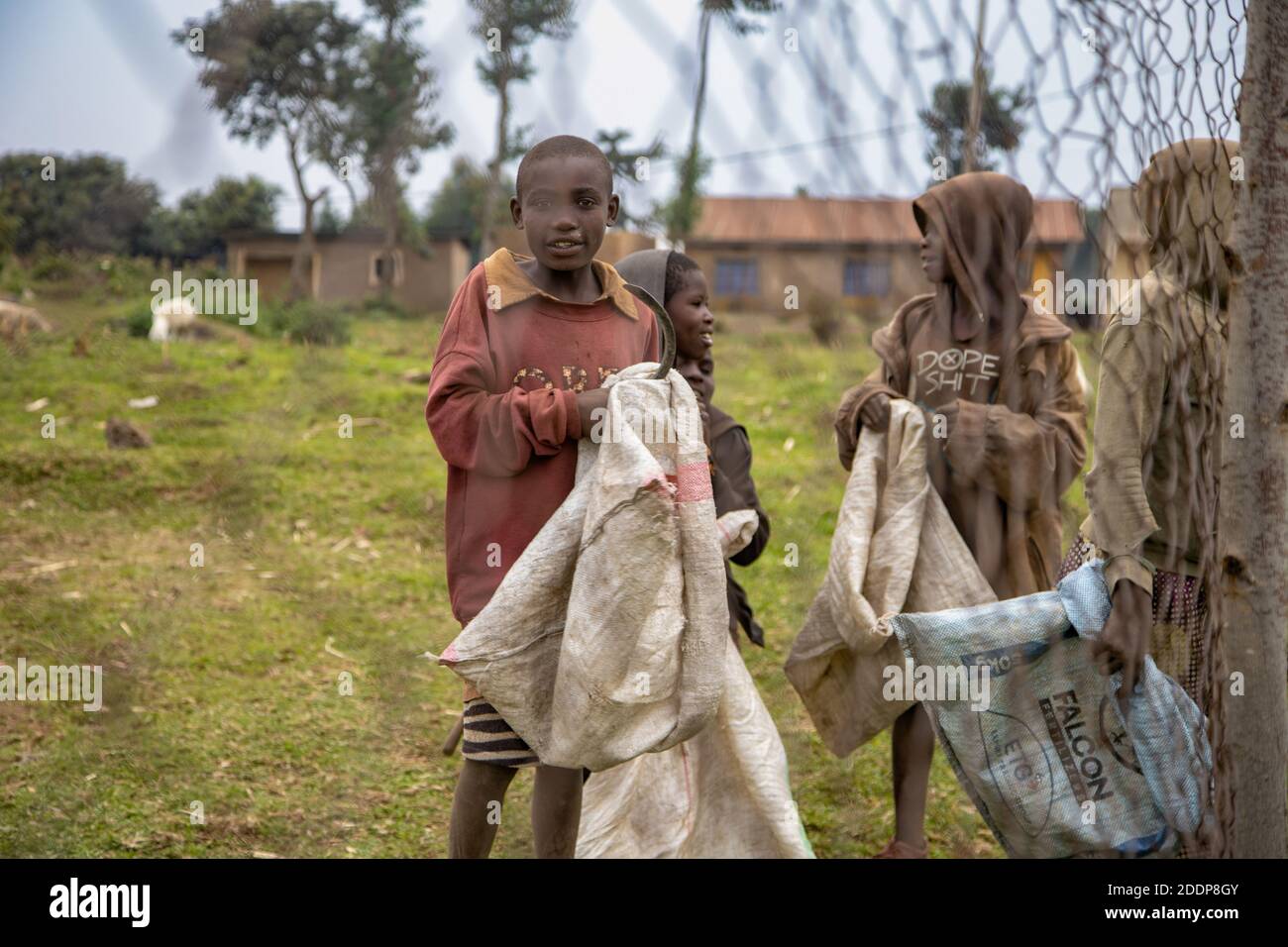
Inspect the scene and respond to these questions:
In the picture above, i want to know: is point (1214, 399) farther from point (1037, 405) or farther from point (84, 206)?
point (84, 206)

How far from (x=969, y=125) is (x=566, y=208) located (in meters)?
0.76

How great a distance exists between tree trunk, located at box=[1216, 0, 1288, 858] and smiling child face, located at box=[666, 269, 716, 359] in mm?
1137

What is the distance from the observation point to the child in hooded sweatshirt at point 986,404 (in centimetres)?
293

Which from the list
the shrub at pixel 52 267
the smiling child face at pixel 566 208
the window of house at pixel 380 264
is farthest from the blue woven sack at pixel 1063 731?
the shrub at pixel 52 267

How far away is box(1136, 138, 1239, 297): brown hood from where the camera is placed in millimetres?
2299

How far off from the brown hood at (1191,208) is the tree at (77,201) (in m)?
1.76

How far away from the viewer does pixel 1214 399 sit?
236cm

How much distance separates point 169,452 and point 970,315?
4856 mm

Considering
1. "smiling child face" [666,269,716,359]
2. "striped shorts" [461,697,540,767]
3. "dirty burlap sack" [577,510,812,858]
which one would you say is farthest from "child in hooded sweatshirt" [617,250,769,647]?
"striped shorts" [461,697,540,767]

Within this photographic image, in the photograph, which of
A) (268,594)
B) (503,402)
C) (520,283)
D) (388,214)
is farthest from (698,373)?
(268,594)

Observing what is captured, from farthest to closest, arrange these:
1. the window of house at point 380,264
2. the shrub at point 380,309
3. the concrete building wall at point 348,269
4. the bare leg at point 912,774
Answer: the shrub at point 380,309, the concrete building wall at point 348,269, the bare leg at point 912,774, the window of house at point 380,264

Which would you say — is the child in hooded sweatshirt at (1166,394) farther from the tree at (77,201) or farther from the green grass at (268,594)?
the tree at (77,201)
